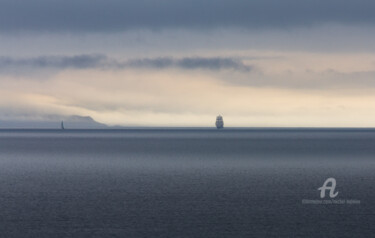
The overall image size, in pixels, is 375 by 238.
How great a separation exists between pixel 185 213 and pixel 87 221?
7.68 meters

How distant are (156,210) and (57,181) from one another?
2809 cm

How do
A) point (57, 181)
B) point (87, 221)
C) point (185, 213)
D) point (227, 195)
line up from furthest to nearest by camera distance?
point (57, 181)
point (227, 195)
point (185, 213)
point (87, 221)

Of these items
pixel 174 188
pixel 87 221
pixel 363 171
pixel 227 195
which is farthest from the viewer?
pixel 363 171

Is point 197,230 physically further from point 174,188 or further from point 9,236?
point 174,188

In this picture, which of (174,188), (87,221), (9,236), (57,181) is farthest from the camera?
(57,181)

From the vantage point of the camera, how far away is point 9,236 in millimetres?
40156

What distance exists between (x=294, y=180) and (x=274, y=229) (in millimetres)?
34504

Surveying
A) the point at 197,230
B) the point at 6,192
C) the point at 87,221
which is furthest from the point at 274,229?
the point at 6,192

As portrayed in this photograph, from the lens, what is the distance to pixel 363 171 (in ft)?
301

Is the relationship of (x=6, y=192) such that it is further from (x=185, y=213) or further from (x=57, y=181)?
(x=185, y=213)

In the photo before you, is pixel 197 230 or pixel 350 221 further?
pixel 350 221

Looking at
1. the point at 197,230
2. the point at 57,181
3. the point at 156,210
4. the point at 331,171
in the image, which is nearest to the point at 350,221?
the point at 197,230

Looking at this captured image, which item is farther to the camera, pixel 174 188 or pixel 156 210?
pixel 174 188

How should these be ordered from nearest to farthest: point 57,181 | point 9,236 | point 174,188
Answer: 1. point 9,236
2. point 174,188
3. point 57,181
